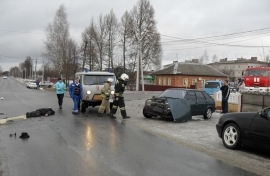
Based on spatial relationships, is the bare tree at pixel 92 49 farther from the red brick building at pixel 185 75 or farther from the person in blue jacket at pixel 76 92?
the person in blue jacket at pixel 76 92

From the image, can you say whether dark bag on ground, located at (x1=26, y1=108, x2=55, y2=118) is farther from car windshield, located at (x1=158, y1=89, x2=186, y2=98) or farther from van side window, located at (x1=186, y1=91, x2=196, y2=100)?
van side window, located at (x1=186, y1=91, x2=196, y2=100)

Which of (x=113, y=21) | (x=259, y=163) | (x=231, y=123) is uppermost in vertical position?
(x=113, y=21)

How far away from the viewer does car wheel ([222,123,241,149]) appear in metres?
7.55

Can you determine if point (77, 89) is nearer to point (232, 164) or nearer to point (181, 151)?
point (181, 151)

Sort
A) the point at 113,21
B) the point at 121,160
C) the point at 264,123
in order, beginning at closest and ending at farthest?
the point at 121,160
the point at 264,123
the point at 113,21

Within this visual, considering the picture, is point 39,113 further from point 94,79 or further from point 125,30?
point 125,30

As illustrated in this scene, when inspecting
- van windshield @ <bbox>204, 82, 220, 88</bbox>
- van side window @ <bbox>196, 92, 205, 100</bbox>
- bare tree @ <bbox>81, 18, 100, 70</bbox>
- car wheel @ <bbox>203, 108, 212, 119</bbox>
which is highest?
bare tree @ <bbox>81, 18, 100, 70</bbox>

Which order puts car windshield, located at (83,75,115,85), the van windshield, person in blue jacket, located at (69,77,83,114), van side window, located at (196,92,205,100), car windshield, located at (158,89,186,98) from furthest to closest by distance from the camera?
the van windshield
car windshield, located at (83,75,115,85)
person in blue jacket, located at (69,77,83,114)
van side window, located at (196,92,205,100)
car windshield, located at (158,89,186,98)

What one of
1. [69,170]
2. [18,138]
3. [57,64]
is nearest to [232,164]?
[69,170]

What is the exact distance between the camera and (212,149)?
770 centimetres

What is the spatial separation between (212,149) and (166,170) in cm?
253

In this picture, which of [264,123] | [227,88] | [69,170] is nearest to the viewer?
[69,170]

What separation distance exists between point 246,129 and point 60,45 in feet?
155

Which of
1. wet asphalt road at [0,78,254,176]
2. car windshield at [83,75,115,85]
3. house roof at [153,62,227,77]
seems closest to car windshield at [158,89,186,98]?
car windshield at [83,75,115,85]
